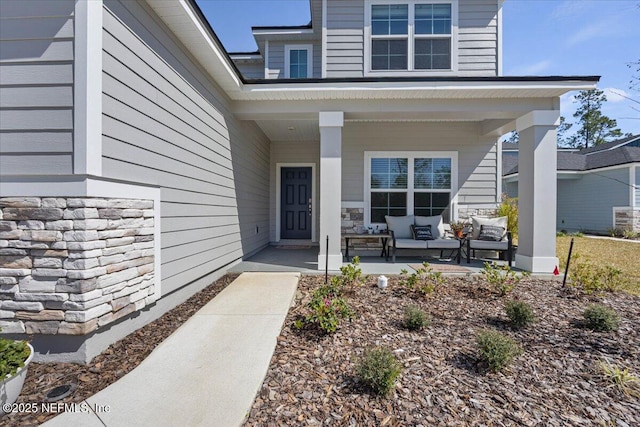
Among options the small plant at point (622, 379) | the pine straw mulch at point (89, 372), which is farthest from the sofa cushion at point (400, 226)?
the pine straw mulch at point (89, 372)

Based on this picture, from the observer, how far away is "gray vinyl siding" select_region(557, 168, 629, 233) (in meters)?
11.0

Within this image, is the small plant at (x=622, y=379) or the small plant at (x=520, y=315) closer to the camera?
the small plant at (x=622, y=379)

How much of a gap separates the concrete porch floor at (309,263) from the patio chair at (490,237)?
0.34 metres

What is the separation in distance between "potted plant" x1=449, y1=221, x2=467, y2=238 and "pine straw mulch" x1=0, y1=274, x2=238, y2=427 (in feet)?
18.4

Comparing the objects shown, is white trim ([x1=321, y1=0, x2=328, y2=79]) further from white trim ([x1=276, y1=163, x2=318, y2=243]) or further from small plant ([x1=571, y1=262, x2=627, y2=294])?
small plant ([x1=571, y1=262, x2=627, y2=294])

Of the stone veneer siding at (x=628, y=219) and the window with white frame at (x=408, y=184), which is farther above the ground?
the window with white frame at (x=408, y=184)

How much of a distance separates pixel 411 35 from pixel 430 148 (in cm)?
250

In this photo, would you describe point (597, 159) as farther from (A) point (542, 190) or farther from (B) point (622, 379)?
(B) point (622, 379)

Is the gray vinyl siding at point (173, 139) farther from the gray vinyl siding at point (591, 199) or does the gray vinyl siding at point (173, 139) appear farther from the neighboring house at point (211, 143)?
the gray vinyl siding at point (591, 199)

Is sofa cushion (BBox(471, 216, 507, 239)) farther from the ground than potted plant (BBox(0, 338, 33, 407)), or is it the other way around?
sofa cushion (BBox(471, 216, 507, 239))

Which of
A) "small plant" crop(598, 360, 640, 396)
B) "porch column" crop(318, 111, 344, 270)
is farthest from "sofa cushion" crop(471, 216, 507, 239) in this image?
"small plant" crop(598, 360, 640, 396)

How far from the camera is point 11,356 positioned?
5.94 feet

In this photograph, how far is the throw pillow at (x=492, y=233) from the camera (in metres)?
5.70

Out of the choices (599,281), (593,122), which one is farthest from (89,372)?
(593,122)
